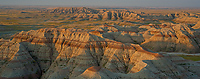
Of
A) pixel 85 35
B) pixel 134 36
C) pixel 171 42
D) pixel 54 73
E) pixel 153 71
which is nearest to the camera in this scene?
pixel 153 71

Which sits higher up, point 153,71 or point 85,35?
point 85,35

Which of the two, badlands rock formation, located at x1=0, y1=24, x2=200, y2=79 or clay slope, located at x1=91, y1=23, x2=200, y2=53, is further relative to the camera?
clay slope, located at x1=91, y1=23, x2=200, y2=53

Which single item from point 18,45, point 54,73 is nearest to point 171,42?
point 54,73

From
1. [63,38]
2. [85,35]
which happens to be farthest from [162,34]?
[63,38]

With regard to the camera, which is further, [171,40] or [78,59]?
[171,40]

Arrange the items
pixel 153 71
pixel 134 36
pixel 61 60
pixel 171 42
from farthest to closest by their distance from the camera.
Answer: pixel 134 36 < pixel 171 42 < pixel 61 60 < pixel 153 71

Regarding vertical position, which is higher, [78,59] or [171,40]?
[78,59]

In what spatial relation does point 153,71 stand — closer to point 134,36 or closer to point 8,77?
point 8,77

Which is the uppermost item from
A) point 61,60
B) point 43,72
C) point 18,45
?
point 18,45

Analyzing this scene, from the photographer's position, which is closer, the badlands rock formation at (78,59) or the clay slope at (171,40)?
the badlands rock formation at (78,59)

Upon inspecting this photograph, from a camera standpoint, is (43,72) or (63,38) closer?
(43,72)
